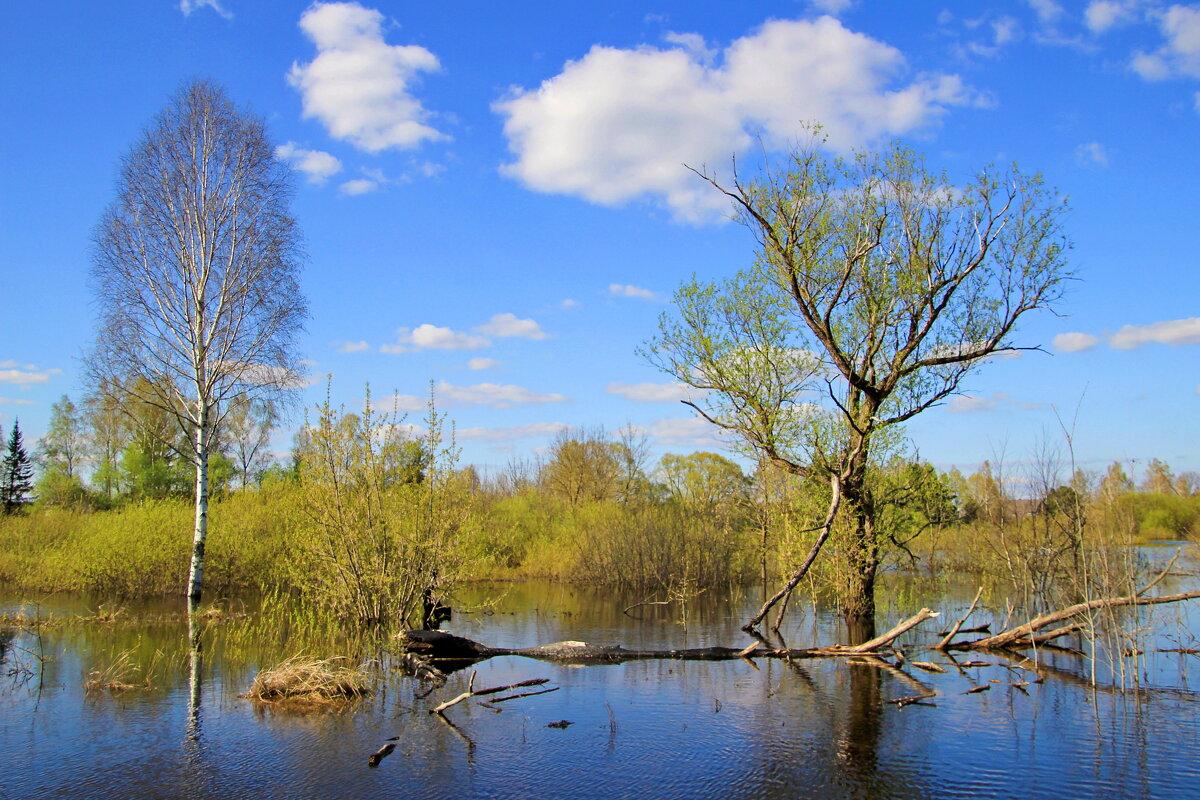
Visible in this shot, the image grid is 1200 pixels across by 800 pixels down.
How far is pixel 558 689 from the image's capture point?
1157 centimetres

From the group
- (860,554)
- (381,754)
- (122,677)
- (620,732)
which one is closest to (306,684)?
(381,754)

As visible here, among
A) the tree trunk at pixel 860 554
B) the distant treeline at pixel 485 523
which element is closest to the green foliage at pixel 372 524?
the distant treeline at pixel 485 523

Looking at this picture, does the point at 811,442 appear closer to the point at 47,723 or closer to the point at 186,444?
the point at 47,723

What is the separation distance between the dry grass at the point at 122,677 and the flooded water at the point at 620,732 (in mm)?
155

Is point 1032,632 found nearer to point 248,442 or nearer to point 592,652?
point 592,652

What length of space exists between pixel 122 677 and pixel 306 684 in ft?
10.5

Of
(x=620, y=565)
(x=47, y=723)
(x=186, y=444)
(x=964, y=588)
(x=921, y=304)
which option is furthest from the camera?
(x=186, y=444)

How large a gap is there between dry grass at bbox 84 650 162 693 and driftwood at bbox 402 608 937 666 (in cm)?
383

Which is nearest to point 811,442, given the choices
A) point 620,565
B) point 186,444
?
point 620,565

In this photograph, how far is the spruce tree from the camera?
50531 millimetres

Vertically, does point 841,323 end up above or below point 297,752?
above

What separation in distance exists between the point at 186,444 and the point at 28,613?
86.2 feet

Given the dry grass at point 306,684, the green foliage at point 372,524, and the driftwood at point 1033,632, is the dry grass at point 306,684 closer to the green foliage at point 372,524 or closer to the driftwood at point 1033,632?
the green foliage at point 372,524

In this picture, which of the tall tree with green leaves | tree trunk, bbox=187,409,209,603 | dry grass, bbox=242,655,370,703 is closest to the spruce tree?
the tall tree with green leaves
